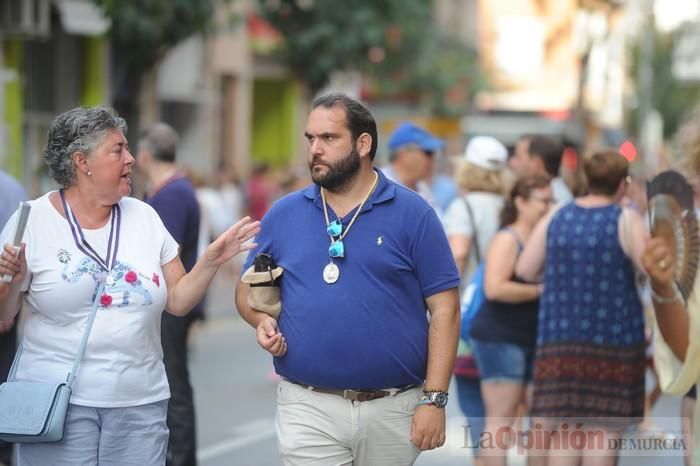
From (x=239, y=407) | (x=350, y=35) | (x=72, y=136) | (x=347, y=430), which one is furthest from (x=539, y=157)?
(x=350, y=35)

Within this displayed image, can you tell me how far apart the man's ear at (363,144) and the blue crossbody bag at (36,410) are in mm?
1219

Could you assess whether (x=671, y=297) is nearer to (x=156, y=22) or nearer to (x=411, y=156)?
(x=411, y=156)

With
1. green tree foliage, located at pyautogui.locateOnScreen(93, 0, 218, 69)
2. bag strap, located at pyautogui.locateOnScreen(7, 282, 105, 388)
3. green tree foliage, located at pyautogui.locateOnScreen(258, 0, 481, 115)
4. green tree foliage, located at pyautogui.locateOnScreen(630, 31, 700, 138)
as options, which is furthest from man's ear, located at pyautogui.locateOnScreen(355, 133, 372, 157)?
green tree foliage, located at pyautogui.locateOnScreen(630, 31, 700, 138)

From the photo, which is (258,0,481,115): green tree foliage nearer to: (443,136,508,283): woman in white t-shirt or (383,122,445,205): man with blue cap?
(383,122,445,205): man with blue cap

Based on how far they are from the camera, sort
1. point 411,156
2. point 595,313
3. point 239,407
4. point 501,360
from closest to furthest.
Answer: point 595,313, point 501,360, point 411,156, point 239,407

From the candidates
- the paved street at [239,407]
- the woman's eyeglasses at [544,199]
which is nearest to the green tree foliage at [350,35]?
the paved street at [239,407]

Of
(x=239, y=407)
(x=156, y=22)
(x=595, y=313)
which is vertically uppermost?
(x=156, y=22)

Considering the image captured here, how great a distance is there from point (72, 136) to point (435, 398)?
161 centimetres

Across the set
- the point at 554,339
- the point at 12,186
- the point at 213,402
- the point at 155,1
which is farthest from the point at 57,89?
the point at 554,339

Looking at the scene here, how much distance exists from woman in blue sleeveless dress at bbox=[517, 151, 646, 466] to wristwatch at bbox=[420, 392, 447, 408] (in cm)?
187

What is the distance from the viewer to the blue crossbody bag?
4883 millimetres

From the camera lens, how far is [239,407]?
12.1m

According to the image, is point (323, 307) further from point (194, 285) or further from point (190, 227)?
point (190, 227)

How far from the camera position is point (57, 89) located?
24641 mm
